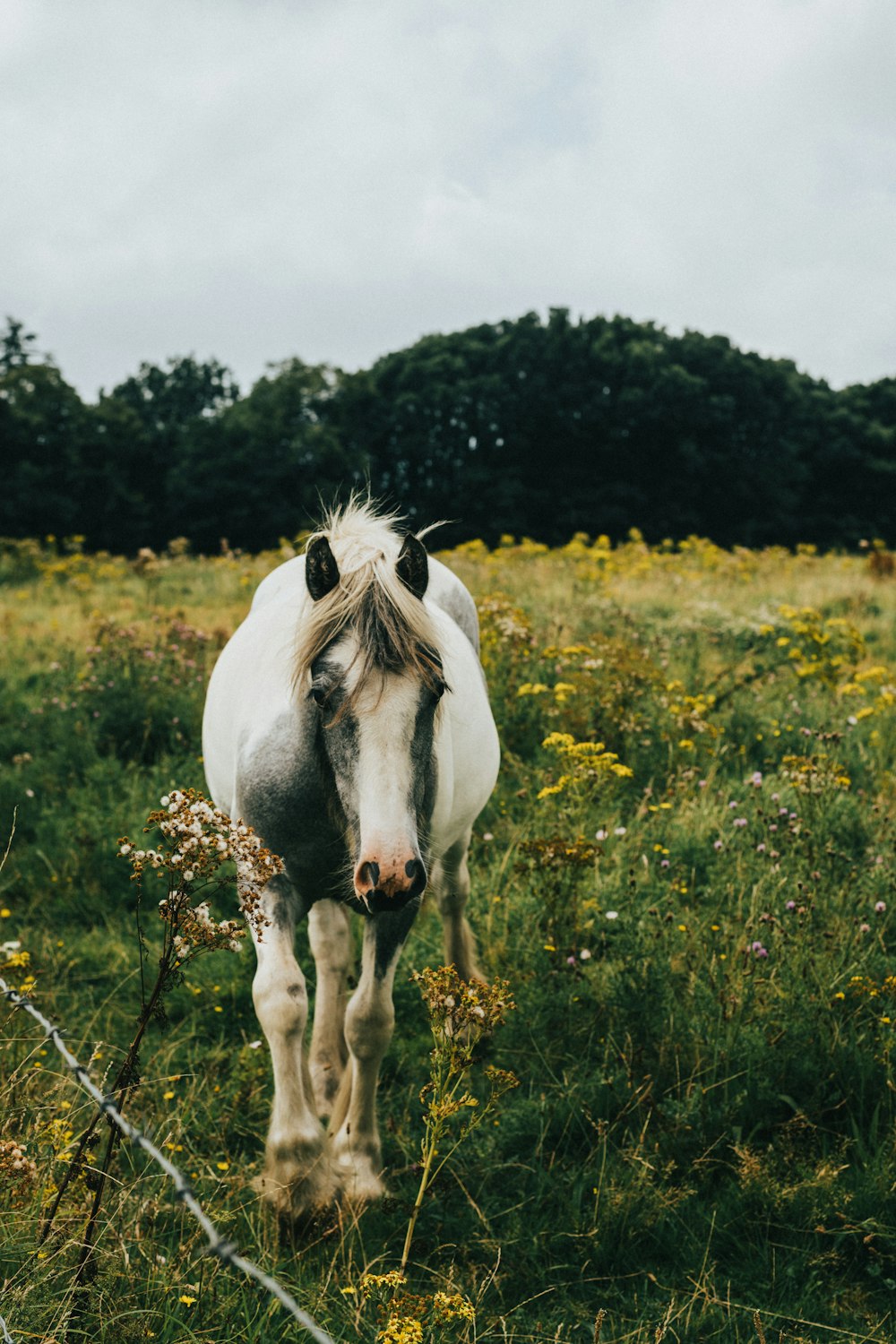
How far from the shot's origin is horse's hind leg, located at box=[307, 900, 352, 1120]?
3.71 meters

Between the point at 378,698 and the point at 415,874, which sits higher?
→ the point at 378,698

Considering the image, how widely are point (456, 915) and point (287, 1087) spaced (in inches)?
57.1

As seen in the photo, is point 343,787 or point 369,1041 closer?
point 343,787

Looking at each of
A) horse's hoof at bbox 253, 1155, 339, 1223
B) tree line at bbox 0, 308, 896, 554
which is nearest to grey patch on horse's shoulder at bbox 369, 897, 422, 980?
horse's hoof at bbox 253, 1155, 339, 1223

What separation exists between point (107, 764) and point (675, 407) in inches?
1394

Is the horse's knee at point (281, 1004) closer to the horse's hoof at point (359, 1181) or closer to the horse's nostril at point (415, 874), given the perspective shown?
the horse's hoof at point (359, 1181)

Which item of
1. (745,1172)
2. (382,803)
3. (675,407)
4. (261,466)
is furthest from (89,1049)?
(675,407)

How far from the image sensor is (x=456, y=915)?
4.18 metres

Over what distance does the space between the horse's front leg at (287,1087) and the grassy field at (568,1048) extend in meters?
0.11

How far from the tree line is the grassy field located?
24.8 meters

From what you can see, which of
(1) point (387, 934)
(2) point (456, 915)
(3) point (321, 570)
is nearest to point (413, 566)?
(3) point (321, 570)

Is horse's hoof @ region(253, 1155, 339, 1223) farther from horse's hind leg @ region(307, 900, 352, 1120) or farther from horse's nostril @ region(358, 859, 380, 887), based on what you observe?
horse's nostril @ region(358, 859, 380, 887)

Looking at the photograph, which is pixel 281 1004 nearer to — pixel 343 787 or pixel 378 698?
pixel 343 787

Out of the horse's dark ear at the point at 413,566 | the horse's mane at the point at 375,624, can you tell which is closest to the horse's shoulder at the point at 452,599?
the horse's dark ear at the point at 413,566
